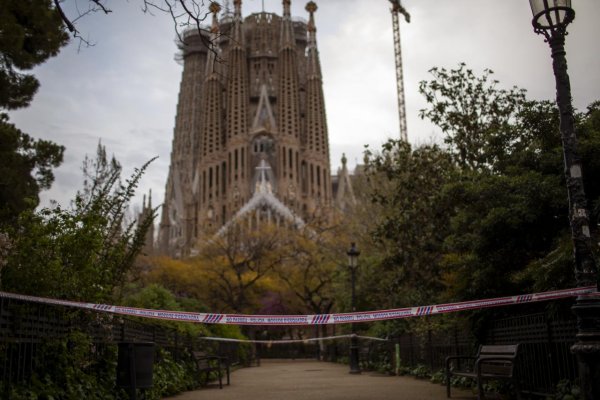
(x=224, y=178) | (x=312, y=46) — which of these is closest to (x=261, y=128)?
(x=224, y=178)

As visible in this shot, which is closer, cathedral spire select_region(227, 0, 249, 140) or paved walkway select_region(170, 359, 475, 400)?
paved walkway select_region(170, 359, 475, 400)

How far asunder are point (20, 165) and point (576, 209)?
13.2 m

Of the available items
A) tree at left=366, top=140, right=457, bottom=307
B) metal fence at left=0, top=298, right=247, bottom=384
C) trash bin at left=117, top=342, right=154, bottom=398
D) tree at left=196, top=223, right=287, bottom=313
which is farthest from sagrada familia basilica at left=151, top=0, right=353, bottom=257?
trash bin at left=117, top=342, right=154, bottom=398

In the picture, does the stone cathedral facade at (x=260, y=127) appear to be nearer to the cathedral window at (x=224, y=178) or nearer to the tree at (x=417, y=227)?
the cathedral window at (x=224, y=178)

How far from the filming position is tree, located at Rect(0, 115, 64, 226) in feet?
46.2

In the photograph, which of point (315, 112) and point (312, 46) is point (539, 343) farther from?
point (312, 46)

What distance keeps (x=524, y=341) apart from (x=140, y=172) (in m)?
7.12

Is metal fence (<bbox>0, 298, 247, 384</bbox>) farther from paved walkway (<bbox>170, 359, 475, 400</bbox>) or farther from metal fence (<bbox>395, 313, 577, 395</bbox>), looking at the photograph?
metal fence (<bbox>395, 313, 577, 395</bbox>)

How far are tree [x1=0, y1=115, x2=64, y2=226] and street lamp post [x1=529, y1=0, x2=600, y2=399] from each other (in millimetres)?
10904

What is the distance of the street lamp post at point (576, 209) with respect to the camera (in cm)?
554

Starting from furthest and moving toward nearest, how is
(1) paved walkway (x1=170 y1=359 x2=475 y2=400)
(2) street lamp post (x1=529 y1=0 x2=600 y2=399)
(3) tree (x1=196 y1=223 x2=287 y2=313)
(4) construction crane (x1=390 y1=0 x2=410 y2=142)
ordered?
1. (4) construction crane (x1=390 y1=0 x2=410 y2=142)
2. (3) tree (x1=196 y1=223 x2=287 y2=313)
3. (1) paved walkway (x1=170 y1=359 x2=475 y2=400)
4. (2) street lamp post (x1=529 y1=0 x2=600 y2=399)

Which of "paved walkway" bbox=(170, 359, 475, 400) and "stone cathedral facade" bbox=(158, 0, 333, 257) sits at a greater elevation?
"stone cathedral facade" bbox=(158, 0, 333, 257)

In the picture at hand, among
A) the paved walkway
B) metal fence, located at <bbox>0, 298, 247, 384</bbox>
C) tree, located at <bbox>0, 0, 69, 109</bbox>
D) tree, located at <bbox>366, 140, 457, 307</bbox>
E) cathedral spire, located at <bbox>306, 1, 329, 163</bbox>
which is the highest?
cathedral spire, located at <bbox>306, 1, 329, 163</bbox>

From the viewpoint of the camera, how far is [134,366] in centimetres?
789
